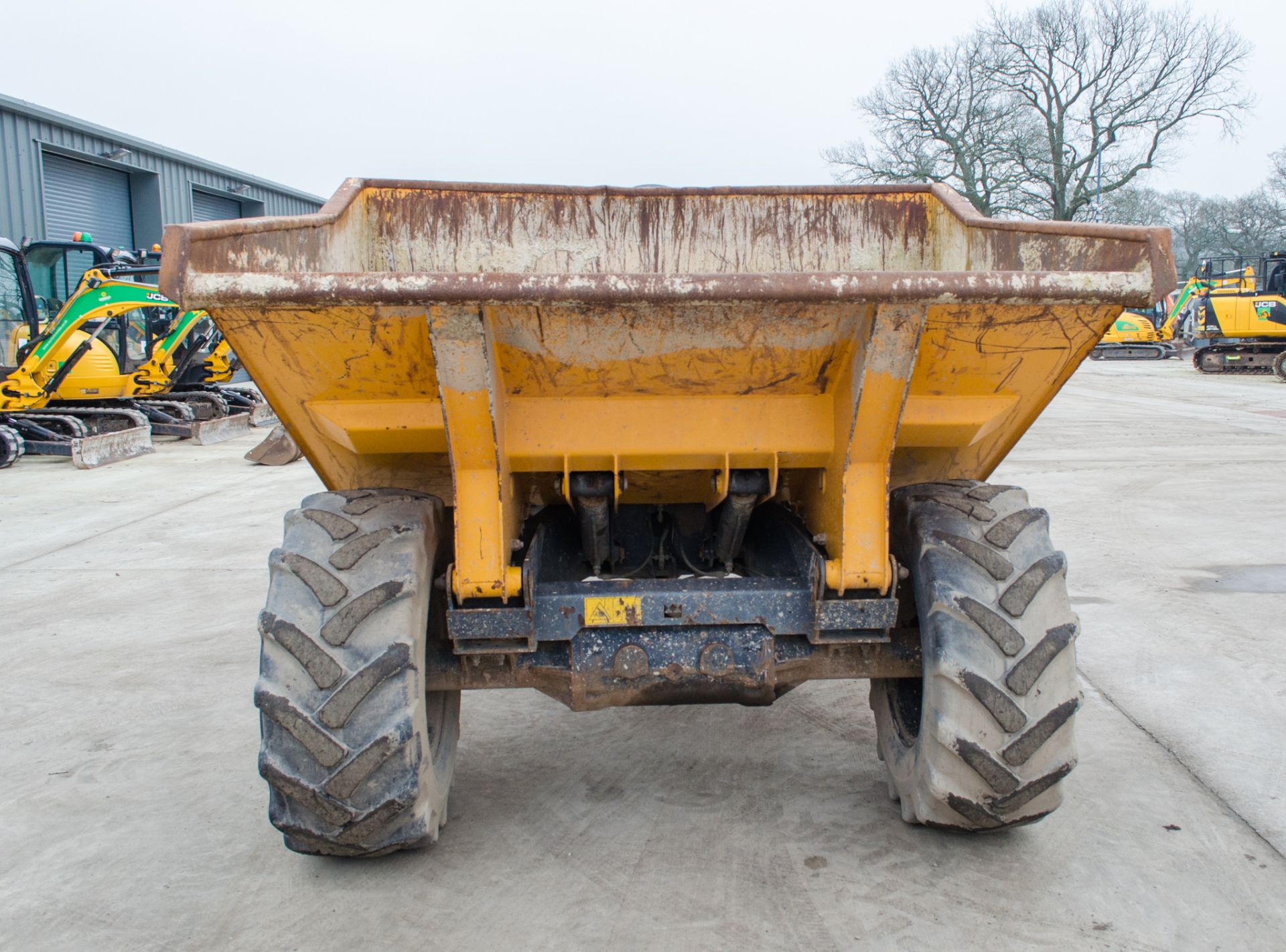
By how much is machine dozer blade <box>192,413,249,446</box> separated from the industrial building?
653 centimetres

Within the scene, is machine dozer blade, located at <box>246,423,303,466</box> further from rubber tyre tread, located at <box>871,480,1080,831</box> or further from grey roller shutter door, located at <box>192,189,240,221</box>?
grey roller shutter door, located at <box>192,189,240,221</box>

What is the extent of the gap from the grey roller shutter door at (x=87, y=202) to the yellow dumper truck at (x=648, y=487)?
1999cm

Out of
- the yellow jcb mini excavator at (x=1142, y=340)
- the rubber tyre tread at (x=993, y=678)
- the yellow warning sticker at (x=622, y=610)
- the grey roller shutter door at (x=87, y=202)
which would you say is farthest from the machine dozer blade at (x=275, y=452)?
the yellow jcb mini excavator at (x=1142, y=340)

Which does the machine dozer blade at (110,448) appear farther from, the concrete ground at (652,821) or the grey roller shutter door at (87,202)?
the grey roller shutter door at (87,202)

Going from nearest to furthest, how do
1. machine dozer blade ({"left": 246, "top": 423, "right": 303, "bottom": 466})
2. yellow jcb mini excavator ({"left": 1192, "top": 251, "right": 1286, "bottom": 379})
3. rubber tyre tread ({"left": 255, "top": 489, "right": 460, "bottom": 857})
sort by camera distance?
1. rubber tyre tread ({"left": 255, "top": 489, "right": 460, "bottom": 857})
2. machine dozer blade ({"left": 246, "top": 423, "right": 303, "bottom": 466})
3. yellow jcb mini excavator ({"left": 1192, "top": 251, "right": 1286, "bottom": 379})

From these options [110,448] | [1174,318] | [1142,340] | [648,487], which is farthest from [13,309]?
[1174,318]

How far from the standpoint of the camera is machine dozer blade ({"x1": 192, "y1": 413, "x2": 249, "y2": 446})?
13594mm

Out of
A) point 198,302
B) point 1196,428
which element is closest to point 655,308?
point 198,302

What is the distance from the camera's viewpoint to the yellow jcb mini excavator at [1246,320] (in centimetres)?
2142

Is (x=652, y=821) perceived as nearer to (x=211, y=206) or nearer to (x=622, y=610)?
(x=622, y=610)

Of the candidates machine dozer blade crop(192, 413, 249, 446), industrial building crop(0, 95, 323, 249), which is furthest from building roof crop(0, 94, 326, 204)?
machine dozer blade crop(192, 413, 249, 446)

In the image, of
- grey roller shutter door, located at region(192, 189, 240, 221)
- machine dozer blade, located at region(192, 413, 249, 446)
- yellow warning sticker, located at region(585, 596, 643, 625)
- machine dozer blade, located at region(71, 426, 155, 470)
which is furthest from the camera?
grey roller shutter door, located at region(192, 189, 240, 221)

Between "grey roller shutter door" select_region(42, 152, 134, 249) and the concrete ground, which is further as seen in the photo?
"grey roller shutter door" select_region(42, 152, 134, 249)

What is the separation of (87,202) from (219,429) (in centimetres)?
1022
